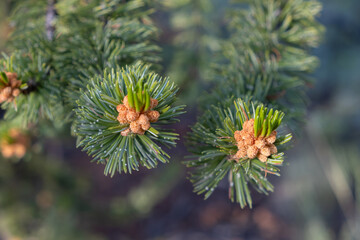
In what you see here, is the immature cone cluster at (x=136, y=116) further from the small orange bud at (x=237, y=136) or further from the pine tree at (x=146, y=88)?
the small orange bud at (x=237, y=136)

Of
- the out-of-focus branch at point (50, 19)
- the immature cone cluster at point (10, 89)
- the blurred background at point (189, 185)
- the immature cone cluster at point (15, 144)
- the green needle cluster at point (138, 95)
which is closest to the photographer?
the green needle cluster at point (138, 95)

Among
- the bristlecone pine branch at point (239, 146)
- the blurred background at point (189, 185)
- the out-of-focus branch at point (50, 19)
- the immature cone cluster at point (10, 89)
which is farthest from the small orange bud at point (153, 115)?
the blurred background at point (189, 185)

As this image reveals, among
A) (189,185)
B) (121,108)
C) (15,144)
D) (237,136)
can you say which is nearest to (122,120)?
(121,108)

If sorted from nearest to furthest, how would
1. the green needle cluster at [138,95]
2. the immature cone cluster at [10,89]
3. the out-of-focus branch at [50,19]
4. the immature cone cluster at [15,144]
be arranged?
1. the green needle cluster at [138,95]
2. the immature cone cluster at [10,89]
3. the out-of-focus branch at [50,19]
4. the immature cone cluster at [15,144]

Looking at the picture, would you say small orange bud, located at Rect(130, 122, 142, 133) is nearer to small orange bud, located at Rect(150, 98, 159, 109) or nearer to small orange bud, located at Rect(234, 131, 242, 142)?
small orange bud, located at Rect(150, 98, 159, 109)

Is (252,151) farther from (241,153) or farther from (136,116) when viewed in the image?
(136,116)

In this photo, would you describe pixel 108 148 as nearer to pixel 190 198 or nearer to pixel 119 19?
pixel 119 19
